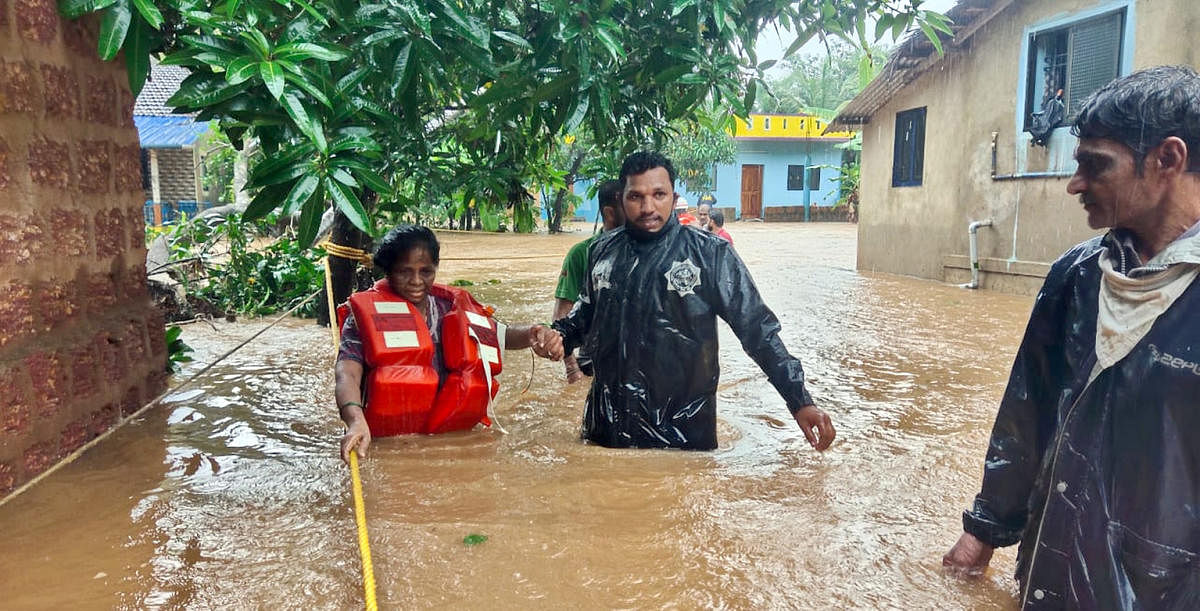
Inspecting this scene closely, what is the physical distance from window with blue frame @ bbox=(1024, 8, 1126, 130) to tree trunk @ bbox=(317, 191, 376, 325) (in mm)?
7419

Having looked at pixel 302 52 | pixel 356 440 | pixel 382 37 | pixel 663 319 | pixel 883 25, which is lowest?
pixel 356 440

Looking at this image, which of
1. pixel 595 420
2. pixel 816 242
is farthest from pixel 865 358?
pixel 816 242

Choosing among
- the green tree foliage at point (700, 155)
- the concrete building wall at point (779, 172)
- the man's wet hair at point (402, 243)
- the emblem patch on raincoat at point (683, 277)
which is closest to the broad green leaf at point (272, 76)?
the man's wet hair at point (402, 243)

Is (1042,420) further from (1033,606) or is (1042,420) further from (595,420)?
A: (595,420)

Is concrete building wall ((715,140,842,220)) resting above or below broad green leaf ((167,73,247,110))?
above

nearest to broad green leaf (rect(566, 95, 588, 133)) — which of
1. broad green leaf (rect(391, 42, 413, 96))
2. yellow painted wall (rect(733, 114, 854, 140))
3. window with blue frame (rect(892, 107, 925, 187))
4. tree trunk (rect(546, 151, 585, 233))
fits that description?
broad green leaf (rect(391, 42, 413, 96))

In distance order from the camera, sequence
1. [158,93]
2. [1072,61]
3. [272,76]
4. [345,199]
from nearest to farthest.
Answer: [272,76], [345,199], [1072,61], [158,93]

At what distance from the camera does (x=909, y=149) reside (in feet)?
41.4

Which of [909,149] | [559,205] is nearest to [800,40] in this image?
[909,149]

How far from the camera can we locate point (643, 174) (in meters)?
3.28

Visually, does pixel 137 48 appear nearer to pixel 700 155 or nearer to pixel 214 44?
pixel 214 44

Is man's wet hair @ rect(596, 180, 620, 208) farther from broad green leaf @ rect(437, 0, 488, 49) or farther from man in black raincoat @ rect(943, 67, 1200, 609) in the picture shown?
man in black raincoat @ rect(943, 67, 1200, 609)

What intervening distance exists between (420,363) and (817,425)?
1.76 m

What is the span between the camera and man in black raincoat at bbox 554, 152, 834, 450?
10.7ft
